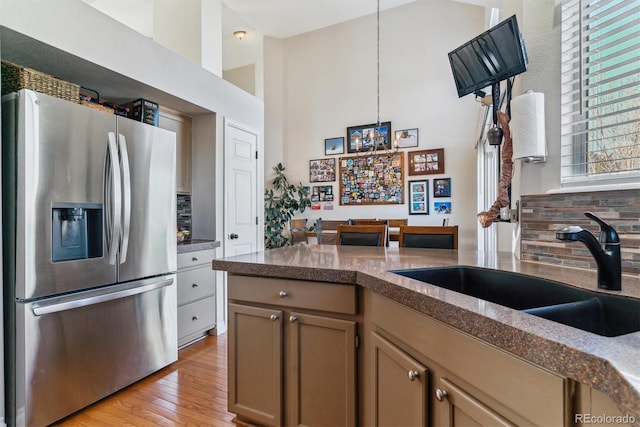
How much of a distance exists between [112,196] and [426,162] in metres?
4.50

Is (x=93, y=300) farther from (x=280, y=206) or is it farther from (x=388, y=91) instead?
(x=388, y=91)

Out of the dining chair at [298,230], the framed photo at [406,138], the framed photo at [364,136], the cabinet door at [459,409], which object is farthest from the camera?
the dining chair at [298,230]

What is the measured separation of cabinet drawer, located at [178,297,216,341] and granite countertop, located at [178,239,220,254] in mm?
487

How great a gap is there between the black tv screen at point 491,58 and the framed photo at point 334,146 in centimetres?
406

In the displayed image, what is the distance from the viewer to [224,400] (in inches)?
83.4

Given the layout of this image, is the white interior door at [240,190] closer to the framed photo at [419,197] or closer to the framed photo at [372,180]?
the framed photo at [372,180]

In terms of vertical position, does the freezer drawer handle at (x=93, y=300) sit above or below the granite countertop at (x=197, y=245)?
below

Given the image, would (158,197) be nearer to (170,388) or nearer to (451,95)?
(170,388)

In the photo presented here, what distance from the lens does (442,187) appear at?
17.3 feet

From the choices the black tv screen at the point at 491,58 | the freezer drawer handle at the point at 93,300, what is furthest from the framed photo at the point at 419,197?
the freezer drawer handle at the point at 93,300

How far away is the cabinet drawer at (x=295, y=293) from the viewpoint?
1454mm

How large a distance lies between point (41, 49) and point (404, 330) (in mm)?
2454

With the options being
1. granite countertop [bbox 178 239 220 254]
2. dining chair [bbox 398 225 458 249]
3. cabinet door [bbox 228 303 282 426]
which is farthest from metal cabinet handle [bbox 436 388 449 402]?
granite countertop [bbox 178 239 220 254]

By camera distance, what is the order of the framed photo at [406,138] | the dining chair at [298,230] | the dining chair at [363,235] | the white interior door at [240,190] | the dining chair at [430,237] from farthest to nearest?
the dining chair at [298,230]
the framed photo at [406,138]
the white interior door at [240,190]
the dining chair at [363,235]
the dining chair at [430,237]
